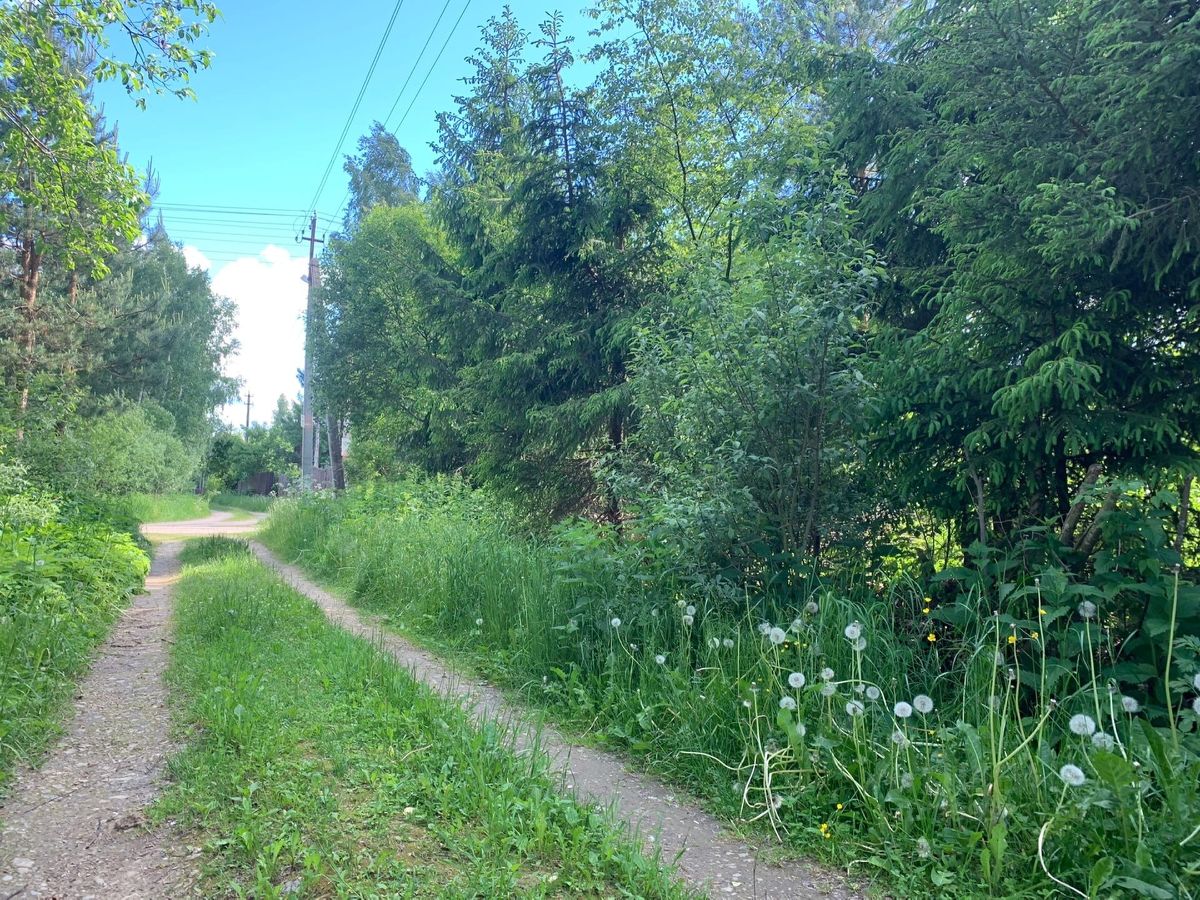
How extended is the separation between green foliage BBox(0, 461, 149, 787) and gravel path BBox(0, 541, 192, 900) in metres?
0.18

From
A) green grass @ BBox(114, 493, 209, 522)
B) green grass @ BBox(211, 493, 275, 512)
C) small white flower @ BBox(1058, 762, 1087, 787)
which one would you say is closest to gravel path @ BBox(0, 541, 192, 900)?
small white flower @ BBox(1058, 762, 1087, 787)

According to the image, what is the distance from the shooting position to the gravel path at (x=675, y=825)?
95.7 inches

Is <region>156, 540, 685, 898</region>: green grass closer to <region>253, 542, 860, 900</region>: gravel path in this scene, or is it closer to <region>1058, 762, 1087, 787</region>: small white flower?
<region>253, 542, 860, 900</region>: gravel path

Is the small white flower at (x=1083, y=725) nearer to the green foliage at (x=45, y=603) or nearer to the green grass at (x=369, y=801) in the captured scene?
the green grass at (x=369, y=801)

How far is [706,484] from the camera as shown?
4.56 m

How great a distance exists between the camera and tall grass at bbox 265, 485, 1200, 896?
229 centimetres

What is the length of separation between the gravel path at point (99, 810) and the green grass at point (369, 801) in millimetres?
141

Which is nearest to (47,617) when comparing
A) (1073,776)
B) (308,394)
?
(1073,776)

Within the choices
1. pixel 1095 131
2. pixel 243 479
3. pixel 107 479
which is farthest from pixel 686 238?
pixel 243 479

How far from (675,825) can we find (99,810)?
8.32 feet

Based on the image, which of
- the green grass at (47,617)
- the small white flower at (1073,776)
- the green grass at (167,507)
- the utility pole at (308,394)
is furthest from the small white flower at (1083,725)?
the green grass at (167,507)

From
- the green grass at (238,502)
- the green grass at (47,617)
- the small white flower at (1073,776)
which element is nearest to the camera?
the small white flower at (1073,776)

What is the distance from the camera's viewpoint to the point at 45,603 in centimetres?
550

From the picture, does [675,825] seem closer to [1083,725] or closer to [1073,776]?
[1073,776]
